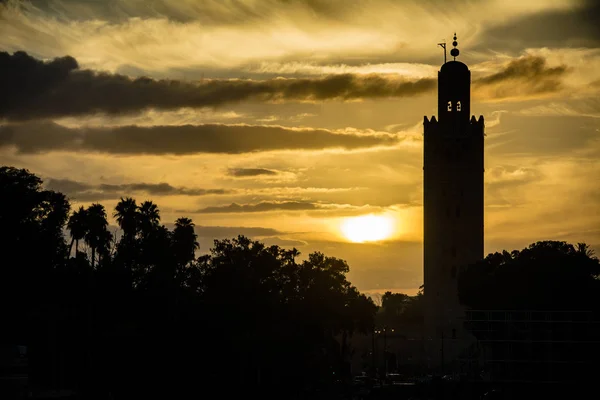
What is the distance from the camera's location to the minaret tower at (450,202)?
547 feet

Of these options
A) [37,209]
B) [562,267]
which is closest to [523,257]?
[562,267]

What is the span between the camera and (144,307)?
10006 centimetres

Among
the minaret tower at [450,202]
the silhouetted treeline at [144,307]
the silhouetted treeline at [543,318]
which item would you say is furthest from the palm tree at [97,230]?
the minaret tower at [450,202]

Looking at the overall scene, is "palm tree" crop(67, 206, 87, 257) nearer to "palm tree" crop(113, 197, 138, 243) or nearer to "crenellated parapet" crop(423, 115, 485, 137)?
"palm tree" crop(113, 197, 138, 243)

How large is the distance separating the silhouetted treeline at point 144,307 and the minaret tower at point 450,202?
104 feet

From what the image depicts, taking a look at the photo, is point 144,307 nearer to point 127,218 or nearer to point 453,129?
point 127,218

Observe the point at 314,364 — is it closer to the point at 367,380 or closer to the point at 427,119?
the point at 367,380

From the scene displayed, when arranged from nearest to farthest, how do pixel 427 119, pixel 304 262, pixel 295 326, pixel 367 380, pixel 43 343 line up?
pixel 43 343 → pixel 295 326 → pixel 367 380 → pixel 304 262 → pixel 427 119

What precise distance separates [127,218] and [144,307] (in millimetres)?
24951

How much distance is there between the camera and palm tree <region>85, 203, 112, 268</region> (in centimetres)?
12131

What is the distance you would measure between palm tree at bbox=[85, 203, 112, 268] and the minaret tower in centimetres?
5693

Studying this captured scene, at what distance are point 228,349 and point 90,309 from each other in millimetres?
13900

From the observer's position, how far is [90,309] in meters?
95.8

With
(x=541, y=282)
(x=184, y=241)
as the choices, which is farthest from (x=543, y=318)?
(x=184, y=241)
